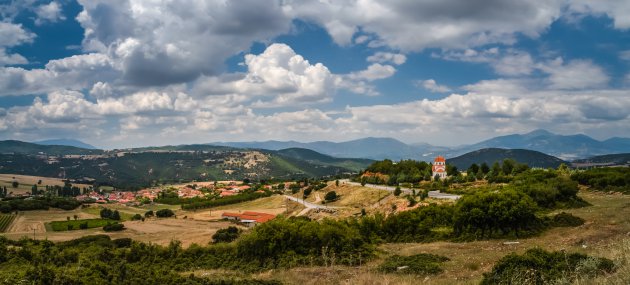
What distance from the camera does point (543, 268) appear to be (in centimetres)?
1353

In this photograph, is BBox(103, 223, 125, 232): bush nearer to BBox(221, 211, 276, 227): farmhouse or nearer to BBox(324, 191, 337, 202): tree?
BBox(221, 211, 276, 227): farmhouse

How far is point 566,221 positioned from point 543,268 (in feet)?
59.0

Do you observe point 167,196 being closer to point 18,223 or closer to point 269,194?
point 269,194

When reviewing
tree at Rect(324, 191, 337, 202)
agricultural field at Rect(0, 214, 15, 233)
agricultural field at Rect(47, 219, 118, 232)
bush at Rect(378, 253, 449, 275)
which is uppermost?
bush at Rect(378, 253, 449, 275)

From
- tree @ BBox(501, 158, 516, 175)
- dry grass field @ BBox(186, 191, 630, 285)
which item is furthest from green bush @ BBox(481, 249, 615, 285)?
tree @ BBox(501, 158, 516, 175)

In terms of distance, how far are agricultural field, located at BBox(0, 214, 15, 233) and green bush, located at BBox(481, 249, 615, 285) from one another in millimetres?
110803

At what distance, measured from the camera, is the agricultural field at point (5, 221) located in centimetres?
9378

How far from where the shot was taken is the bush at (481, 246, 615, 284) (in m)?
11.9

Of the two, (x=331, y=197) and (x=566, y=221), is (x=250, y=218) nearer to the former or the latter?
(x=331, y=197)

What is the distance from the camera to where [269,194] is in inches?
5433

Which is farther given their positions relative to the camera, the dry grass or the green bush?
the dry grass

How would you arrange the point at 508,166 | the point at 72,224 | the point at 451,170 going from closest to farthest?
the point at 508,166 < the point at 72,224 < the point at 451,170

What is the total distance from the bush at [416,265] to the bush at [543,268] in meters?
3.83

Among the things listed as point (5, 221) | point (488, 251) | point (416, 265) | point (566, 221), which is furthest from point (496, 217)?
point (5, 221)
